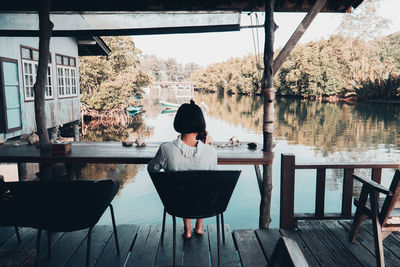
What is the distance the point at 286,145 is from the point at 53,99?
14.2 meters

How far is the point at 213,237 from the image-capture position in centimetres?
305

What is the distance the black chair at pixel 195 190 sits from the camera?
213cm

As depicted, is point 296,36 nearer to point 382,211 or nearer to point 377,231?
point 382,211

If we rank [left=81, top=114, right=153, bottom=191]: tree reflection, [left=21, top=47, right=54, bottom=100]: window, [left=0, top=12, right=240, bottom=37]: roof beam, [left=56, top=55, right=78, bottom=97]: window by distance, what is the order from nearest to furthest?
[left=0, top=12, right=240, bottom=37]: roof beam, [left=21, top=47, right=54, bottom=100]: window, [left=56, top=55, right=78, bottom=97]: window, [left=81, top=114, right=153, bottom=191]: tree reflection

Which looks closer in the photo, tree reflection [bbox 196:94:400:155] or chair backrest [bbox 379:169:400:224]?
chair backrest [bbox 379:169:400:224]

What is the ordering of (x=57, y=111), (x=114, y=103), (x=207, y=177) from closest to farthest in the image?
(x=207, y=177), (x=57, y=111), (x=114, y=103)

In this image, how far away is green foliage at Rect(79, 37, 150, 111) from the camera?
22281 millimetres

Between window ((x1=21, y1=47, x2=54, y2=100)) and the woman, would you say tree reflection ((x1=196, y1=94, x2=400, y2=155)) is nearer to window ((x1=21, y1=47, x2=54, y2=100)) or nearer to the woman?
window ((x1=21, y1=47, x2=54, y2=100))

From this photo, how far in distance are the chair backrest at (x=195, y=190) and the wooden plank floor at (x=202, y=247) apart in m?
0.58

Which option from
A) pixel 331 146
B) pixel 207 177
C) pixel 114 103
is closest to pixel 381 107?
pixel 331 146

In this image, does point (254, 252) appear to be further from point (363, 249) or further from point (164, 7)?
point (164, 7)

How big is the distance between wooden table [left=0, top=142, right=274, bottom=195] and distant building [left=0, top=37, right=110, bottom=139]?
6195 millimetres

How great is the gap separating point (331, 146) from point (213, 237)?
787 inches

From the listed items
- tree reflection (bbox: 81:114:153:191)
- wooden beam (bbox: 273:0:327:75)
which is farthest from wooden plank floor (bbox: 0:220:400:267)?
tree reflection (bbox: 81:114:153:191)
